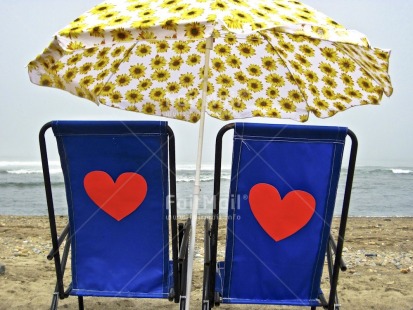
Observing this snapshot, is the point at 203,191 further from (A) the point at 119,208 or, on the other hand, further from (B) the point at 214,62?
(A) the point at 119,208

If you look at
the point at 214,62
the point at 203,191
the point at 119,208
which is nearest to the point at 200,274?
the point at 214,62

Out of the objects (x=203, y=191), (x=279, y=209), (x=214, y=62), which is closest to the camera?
(x=279, y=209)

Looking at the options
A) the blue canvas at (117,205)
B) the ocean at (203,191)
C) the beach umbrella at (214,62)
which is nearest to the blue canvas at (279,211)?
the beach umbrella at (214,62)

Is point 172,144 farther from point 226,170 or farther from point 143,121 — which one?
point 226,170

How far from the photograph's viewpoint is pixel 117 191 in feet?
8.31

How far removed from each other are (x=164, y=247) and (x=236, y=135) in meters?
0.75

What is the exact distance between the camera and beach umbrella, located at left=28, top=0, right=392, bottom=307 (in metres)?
1.95

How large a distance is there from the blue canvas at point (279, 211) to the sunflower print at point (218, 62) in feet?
1.84

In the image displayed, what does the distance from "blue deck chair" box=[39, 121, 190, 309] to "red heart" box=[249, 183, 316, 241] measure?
434 millimetres

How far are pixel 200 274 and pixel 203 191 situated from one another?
42.0ft

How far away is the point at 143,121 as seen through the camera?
2.35 m

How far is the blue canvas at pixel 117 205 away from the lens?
2.42 m

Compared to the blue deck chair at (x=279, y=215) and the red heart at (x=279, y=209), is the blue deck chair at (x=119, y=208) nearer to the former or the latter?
the blue deck chair at (x=279, y=215)

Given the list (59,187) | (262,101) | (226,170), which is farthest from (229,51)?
(226,170)
